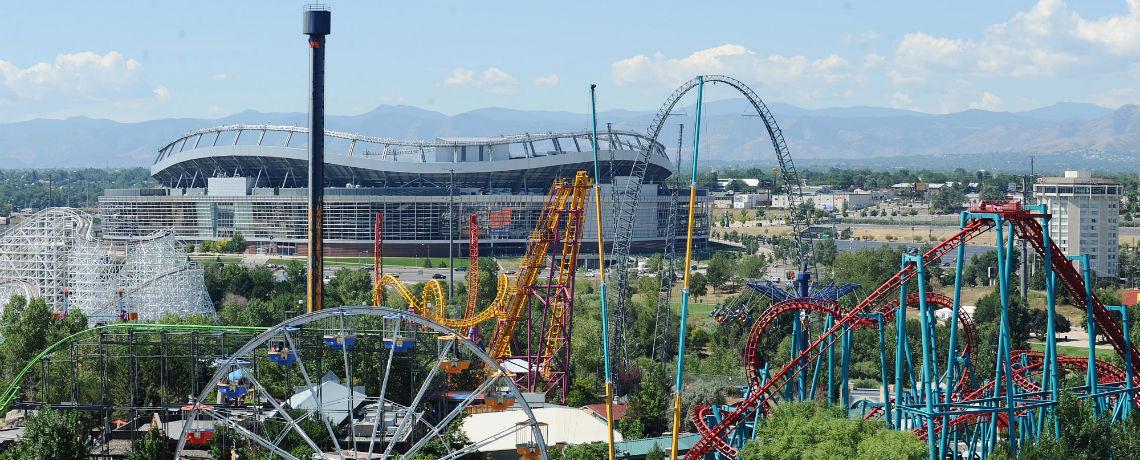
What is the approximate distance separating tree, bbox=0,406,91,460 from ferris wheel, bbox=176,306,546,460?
2.85 metres

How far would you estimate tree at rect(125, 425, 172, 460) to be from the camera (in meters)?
38.9

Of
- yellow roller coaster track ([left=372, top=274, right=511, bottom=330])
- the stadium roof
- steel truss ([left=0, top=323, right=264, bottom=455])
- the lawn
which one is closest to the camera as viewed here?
steel truss ([left=0, top=323, right=264, bottom=455])

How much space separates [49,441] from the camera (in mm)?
38625

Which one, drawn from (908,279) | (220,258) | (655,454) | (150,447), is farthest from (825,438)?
(220,258)

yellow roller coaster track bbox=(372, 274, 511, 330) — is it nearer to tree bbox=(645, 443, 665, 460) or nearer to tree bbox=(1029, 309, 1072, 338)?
tree bbox=(645, 443, 665, 460)

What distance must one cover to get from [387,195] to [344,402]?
9163 centimetres

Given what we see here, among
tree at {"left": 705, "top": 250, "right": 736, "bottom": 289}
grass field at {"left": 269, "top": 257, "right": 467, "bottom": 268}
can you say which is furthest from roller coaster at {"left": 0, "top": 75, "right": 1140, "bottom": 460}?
grass field at {"left": 269, "top": 257, "right": 467, "bottom": 268}

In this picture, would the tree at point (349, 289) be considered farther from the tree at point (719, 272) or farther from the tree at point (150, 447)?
the tree at point (150, 447)

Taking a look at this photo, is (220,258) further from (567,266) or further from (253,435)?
(253,435)

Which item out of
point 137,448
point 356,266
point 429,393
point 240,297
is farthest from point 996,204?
point 356,266

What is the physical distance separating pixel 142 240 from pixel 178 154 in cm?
7283

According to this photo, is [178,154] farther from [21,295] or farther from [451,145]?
[21,295]

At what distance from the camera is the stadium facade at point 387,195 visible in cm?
13050

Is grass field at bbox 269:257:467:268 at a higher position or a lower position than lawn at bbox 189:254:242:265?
lower
